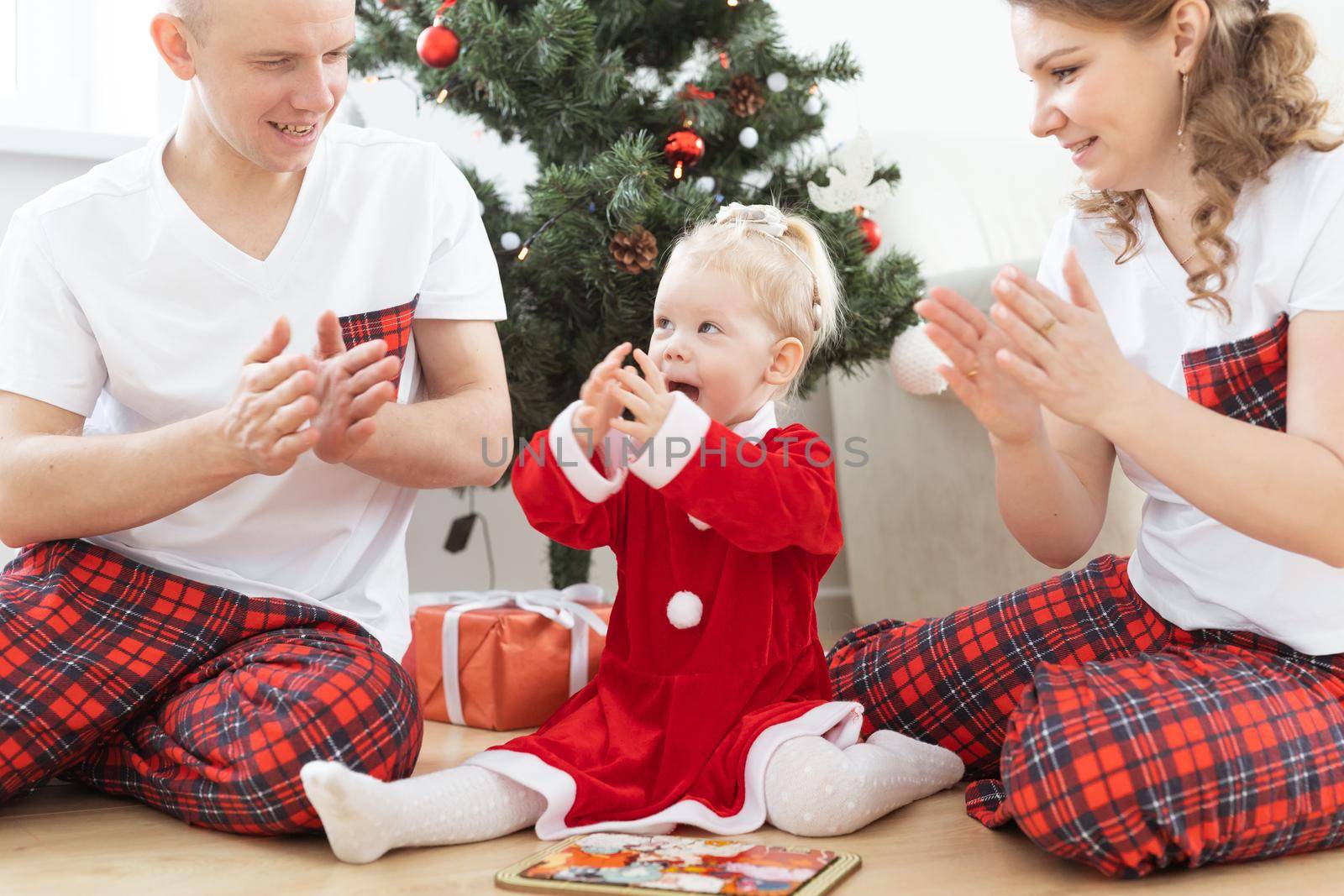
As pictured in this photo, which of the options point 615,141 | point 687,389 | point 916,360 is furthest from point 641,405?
point 916,360

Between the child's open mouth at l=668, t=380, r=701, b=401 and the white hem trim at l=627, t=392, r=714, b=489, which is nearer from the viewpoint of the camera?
the white hem trim at l=627, t=392, r=714, b=489

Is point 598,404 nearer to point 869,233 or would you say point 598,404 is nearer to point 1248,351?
point 1248,351

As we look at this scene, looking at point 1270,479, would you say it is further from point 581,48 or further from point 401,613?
point 581,48

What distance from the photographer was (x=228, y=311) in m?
1.27

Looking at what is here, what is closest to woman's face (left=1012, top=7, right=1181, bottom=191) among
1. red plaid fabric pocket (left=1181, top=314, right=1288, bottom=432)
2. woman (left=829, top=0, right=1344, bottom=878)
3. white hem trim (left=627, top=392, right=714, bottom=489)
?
woman (left=829, top=0, right=1344, bottom=878)

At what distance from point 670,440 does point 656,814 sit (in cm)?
34

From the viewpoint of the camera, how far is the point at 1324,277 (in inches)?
40.8

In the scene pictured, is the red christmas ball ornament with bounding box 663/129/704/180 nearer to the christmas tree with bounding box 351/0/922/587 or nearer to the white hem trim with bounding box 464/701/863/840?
the christmas tree with bounding box 351/0/922/587

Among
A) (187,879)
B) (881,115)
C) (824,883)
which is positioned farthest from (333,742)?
(881,115)

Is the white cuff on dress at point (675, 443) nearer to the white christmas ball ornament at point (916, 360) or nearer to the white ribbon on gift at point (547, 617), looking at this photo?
the white ribbon on gift at point (547, 617)

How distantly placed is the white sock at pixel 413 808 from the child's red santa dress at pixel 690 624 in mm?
27

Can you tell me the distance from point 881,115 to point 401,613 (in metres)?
1.79

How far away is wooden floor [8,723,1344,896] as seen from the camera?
1014 mm

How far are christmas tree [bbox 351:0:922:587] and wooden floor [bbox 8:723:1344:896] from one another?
73 cm
